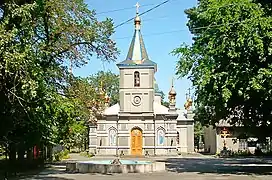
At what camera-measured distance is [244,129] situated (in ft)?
101

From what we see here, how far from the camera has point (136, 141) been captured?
60.8 m

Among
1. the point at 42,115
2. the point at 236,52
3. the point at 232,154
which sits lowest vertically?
the point at 232,154

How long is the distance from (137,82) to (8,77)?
44.0m

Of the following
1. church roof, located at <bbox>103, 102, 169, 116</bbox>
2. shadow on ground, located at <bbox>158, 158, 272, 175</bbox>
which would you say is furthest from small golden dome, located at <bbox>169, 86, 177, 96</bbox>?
shadow on ground, located at <bbox>158, 158, 272, 175</bbox>

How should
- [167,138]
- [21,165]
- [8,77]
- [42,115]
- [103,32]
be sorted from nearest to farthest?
[8,77]
[42,115]
[103,32]
[21,165]
[167,138]

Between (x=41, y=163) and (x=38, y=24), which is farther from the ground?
(x=38, y=24)

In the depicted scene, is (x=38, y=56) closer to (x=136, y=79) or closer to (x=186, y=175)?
(x=186, y=175)

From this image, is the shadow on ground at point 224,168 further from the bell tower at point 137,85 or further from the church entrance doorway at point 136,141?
the bell tower at point 137,85

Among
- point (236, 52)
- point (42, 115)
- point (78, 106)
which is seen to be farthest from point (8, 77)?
point (236, 52)

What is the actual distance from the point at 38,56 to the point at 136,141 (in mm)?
40448

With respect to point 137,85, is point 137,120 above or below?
below

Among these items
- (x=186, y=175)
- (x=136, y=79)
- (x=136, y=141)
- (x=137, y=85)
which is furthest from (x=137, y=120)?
(x=186, y=175)

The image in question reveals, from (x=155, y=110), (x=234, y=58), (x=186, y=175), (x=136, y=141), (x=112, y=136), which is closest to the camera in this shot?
(x=234, y=58)

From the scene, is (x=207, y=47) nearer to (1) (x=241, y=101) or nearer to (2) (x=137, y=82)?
(1) (x=241, y=101)
